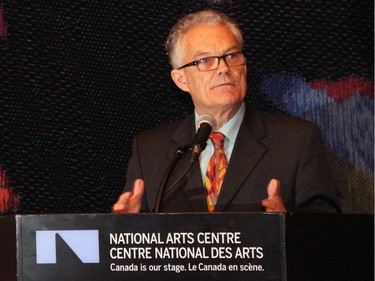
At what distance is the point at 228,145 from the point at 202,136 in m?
0.52

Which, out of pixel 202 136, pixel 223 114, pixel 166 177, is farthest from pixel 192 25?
pixel 166 177

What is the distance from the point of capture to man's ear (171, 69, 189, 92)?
247cm

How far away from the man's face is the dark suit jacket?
0.31ft

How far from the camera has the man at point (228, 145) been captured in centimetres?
222

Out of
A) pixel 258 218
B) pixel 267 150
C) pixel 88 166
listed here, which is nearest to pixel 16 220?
pixel 258 218

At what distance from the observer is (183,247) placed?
1.46 metres

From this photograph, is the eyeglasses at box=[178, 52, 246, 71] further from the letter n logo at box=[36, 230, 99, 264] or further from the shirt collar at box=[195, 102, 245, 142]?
the letter n logo at box=[36, 230, 99, 264]

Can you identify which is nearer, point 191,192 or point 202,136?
point 202,136

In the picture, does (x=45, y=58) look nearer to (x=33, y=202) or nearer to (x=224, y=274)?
(x=33, y=202)

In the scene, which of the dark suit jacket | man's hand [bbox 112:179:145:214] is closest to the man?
the dark suit jacket

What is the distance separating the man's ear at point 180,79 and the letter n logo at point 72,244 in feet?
3.46

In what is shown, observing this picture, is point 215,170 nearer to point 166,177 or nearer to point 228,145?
point 228,145

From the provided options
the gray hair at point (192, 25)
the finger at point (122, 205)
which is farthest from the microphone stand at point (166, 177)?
the gray hair at point (192, 25)

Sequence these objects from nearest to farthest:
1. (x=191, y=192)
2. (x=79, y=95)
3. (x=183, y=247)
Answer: (x=183, y=247), (x=191, y=192), (x=79, y=95)
